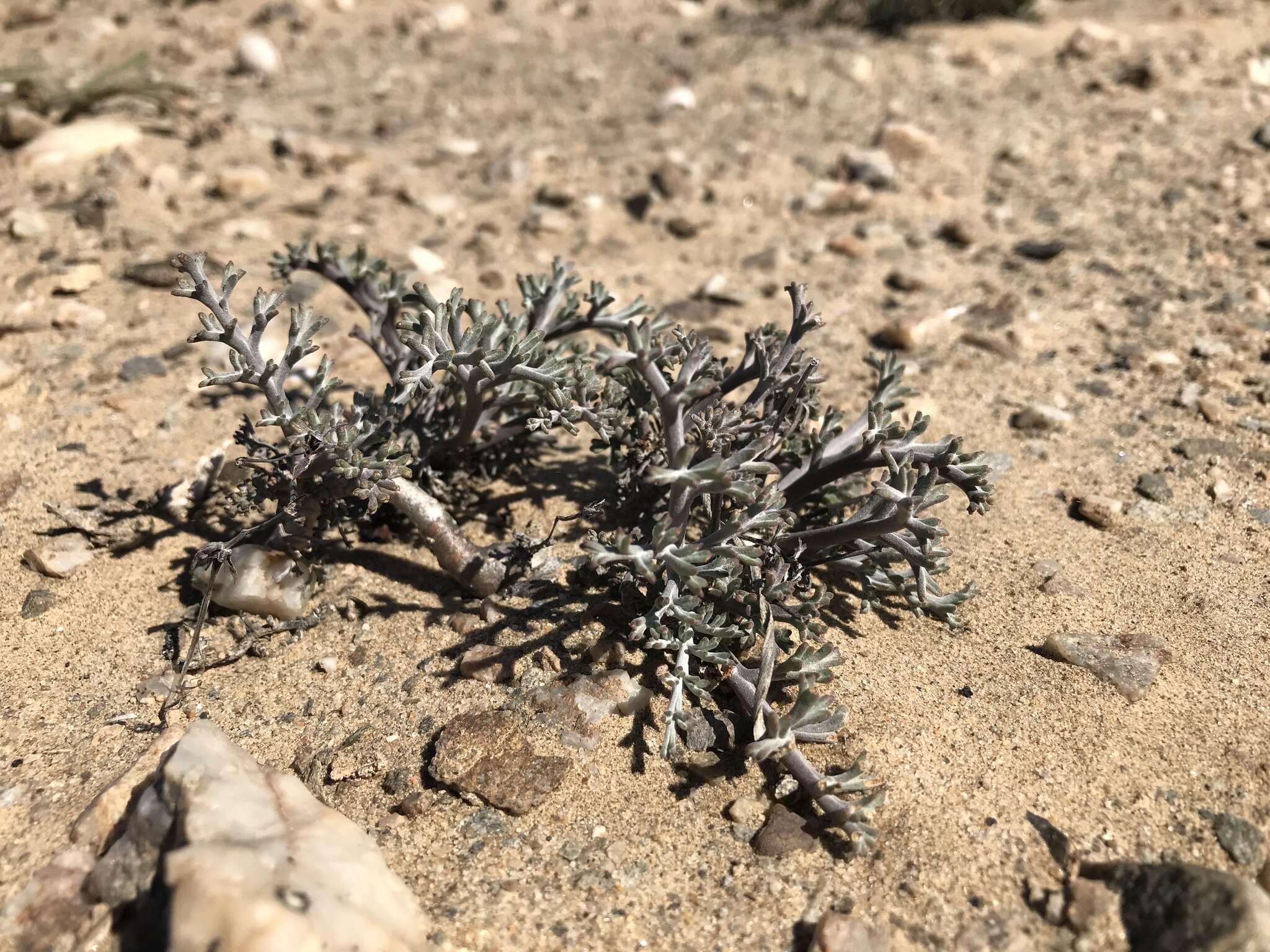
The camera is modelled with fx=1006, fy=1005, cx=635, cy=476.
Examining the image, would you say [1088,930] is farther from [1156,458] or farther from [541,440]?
[541,440]

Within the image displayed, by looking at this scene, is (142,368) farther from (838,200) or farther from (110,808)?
(838,200)

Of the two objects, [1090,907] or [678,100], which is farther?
[678,100]

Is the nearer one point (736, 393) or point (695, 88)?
point (736, 393)

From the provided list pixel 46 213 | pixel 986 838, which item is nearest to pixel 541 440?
pixel 986 838

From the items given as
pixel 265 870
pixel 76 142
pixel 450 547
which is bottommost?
pixel 450 547

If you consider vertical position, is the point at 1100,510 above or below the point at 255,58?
below

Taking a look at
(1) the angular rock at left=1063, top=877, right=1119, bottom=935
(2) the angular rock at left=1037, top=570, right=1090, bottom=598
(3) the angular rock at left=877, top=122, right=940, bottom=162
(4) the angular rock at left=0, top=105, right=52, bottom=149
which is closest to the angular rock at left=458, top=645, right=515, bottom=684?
(1) the angular rock at left=1063, top=877, right=1119, bottom=935

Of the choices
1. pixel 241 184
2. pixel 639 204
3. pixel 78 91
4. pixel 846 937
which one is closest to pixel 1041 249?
pixel 639 204
